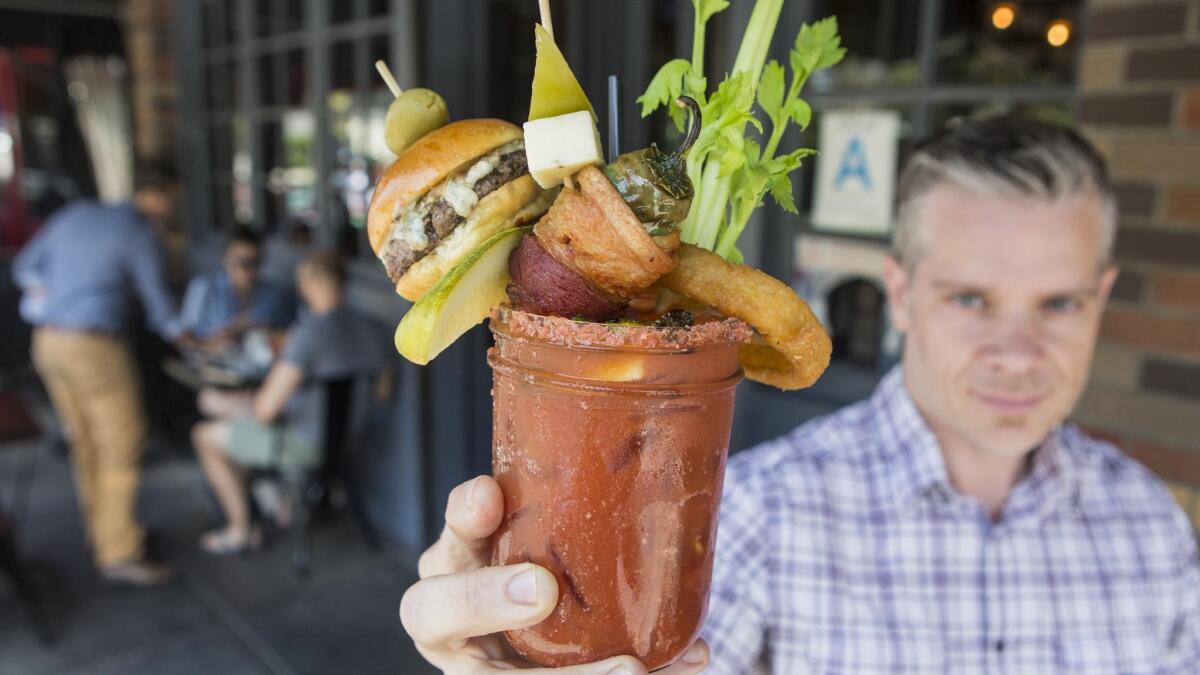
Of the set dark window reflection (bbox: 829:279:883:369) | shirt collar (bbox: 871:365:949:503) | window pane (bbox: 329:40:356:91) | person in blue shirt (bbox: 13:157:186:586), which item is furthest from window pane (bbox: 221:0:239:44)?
shirt collar (bbox: 871:365:949:503)

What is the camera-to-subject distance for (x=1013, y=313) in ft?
4.87

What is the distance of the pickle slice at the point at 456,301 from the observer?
29.2 inches

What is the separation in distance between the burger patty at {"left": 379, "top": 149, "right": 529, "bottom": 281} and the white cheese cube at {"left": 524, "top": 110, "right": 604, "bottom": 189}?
6 centimetres

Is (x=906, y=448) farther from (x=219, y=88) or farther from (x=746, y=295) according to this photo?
(x=219, y=88)

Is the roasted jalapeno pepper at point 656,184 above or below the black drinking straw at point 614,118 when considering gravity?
below

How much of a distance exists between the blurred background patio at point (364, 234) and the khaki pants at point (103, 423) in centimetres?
25

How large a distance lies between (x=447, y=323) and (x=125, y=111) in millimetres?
8460

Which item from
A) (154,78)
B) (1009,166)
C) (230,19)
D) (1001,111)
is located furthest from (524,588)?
(154,78)

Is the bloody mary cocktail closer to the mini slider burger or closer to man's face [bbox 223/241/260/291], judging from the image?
the mini slider burger

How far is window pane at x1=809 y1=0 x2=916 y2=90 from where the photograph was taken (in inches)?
100

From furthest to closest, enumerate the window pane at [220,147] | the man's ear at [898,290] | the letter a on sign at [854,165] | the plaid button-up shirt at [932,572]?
the window pane at [220,147] → the letter a on sign at [854,165] → the man's ear at [898,290] → the plaid button-up shirt at [932,572]

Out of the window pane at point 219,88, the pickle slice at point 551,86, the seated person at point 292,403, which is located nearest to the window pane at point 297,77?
the window pane at point 219,88

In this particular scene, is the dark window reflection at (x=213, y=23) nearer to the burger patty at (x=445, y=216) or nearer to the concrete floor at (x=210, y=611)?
the concrete floor at (x=210, y=611)

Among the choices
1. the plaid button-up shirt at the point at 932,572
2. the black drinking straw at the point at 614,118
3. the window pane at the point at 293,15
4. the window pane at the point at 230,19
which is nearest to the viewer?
the black drinking straw at the point at 614,118
